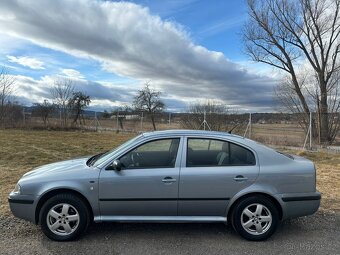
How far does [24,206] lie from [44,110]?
A: 29400 mm

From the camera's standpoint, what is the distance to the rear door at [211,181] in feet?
15.6

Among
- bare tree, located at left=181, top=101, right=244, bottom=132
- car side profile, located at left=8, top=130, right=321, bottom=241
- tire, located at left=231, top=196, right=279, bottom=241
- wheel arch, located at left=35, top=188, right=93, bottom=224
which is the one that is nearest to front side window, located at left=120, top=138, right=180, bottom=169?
car side profile, located at left=8, top=130, right=321, bottom=241

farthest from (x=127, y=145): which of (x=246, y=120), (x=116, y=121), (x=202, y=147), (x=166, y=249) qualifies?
(x=116, y=121)

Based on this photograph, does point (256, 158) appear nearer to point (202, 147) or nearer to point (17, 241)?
point (202, 147)

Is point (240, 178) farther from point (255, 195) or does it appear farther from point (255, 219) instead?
point (255, 219)

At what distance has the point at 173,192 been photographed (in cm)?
476

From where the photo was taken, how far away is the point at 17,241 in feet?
15.5

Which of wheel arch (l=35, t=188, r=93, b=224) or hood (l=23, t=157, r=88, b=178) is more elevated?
hood (l=23, t=157, r=88, b=178)

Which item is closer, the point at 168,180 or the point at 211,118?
the point at 168,180

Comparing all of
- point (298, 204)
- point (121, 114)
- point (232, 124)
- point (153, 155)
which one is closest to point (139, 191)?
point (153, 155)

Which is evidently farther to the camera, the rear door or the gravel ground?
the rear door

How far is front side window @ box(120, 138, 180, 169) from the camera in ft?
16.1

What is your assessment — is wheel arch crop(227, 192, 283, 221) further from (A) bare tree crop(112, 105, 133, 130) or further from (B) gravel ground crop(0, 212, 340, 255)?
(A) bare tree crop(112, 105, 133, 130)

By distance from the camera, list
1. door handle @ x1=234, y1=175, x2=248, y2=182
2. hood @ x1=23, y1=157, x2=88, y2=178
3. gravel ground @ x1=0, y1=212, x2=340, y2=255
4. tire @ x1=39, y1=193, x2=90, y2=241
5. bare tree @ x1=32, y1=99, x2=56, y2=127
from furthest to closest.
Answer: bare tree @ x1=32, y1=99, x2=56, y2=127 < hood @ x1=23, y1=157, x2=88, y2=178 < door handle @ x1=234, y1=175, x2=248, y2=182 < tire @ x1=39, y1=193, x2=90, y2=241 < gravel ground @ x1=0, y1=212, x2=340, y2=255
